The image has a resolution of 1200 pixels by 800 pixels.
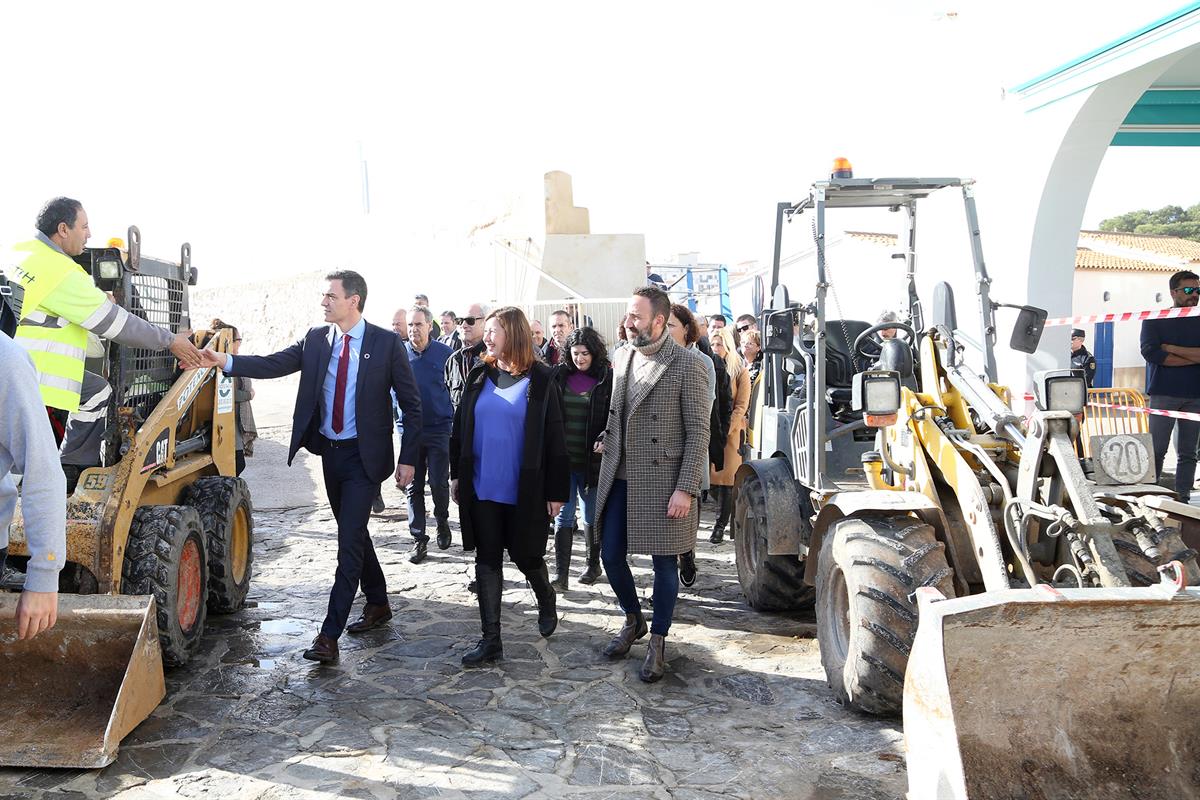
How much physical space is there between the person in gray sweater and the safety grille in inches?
94.3

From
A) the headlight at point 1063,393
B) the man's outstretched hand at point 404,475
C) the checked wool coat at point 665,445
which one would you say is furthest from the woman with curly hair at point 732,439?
the headlight at point 1063,393

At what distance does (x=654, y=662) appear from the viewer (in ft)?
16.1

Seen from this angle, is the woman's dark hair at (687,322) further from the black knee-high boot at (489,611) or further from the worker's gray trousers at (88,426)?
the worker's gray trousers at (88,426)

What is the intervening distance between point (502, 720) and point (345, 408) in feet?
6.25

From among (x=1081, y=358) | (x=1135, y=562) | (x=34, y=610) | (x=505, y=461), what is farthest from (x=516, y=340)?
(x=1081, y=358)

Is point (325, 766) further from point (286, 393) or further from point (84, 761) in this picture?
point (286, 393)

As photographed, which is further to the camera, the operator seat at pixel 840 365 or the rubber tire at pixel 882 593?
the operator seat at pixel 840 365

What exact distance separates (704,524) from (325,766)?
5.60 meters

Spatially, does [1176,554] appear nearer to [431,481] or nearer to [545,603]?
[545,603]

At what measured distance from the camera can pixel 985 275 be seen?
5.09 m

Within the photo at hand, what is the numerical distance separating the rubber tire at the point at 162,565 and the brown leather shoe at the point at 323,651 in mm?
630

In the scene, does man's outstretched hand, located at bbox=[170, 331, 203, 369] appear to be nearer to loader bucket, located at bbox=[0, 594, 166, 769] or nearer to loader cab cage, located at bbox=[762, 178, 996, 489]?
loader bucket, located at bbox=[0, 594, 166, 769]

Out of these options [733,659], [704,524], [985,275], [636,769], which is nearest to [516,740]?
[636,769]

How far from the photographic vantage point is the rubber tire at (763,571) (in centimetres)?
589
